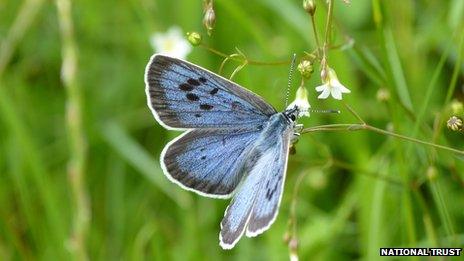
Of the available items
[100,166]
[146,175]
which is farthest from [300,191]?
[100,166]

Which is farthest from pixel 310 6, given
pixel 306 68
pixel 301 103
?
pixel 301 103

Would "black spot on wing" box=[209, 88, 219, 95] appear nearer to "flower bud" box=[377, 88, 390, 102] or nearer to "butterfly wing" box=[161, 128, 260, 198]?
"butterfly wing" box=[161, 128, 260, 198]

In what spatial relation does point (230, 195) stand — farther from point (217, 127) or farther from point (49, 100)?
point (49, 100)

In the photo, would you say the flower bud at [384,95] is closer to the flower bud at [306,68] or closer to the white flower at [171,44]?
the flower bud at [306,68]

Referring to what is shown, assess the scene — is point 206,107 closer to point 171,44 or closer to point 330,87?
point 330,87

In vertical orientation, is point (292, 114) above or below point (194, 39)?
below

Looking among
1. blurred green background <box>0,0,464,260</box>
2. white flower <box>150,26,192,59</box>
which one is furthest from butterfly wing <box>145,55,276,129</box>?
white flower <box>150,26,192,59</box>
